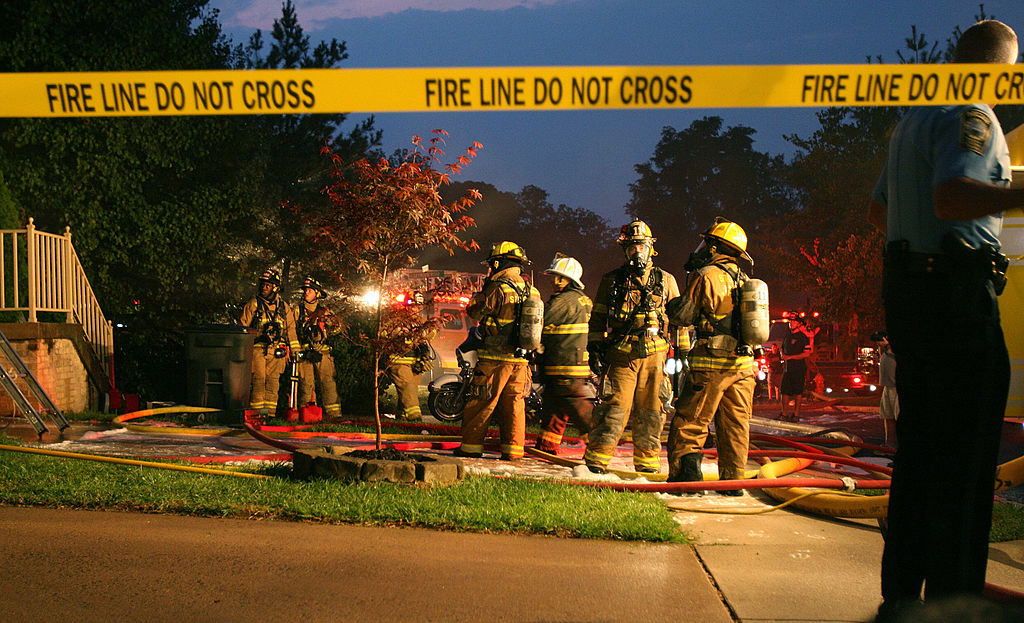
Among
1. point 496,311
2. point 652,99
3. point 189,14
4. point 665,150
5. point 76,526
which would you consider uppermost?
point 665,150

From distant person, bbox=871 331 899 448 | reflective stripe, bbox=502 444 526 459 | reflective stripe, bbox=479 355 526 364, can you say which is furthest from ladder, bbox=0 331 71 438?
distant person, bbox=871 331 899 448

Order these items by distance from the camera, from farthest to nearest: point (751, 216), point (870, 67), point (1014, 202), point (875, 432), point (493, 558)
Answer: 1. point (751, 216)
2. point (875, 432)
3. point (493, 558)
4. point (870, 67)
5. point (1014, 202)

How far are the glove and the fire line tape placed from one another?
3949mm

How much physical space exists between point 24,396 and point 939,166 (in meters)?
8.85

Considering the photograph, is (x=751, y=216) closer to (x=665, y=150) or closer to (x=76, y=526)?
(x=665, y=150)

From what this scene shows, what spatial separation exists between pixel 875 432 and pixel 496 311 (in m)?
8.61

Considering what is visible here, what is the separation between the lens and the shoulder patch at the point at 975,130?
2641 millimetres

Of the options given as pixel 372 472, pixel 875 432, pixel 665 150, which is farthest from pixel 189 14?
pixel 665 150

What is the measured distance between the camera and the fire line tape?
326 centimetres

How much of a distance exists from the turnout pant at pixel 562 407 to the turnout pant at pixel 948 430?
570cm

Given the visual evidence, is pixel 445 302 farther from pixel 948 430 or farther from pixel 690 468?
pixel 948 430

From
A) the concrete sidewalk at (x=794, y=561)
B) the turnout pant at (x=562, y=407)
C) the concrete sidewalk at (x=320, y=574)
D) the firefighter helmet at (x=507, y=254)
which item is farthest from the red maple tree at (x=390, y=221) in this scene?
the concrete sidewalk at (x=794, y=561)

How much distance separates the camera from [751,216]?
187ft

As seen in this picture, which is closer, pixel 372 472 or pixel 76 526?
pixel 76 526
